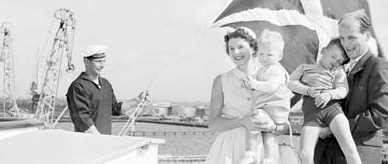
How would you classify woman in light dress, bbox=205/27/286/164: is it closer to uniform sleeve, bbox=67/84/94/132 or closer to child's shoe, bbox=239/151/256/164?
child's shoe, bbox=239/151/256/164

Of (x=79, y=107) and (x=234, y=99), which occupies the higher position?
(x=234, y=99)

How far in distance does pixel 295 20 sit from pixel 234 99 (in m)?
4.49

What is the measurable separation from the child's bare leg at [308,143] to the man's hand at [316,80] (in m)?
0.29

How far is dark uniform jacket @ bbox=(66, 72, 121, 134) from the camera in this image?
4.26 metres

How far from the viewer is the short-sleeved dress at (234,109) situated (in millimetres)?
3441

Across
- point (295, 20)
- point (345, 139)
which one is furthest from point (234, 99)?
point (295, 20)

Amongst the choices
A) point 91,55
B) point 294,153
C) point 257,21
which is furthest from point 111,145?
point 257,21

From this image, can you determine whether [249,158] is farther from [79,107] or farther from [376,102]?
[79,107]

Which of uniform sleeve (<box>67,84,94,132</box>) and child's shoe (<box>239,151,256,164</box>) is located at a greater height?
uniform sleeve (<box>67,84,94,132</box>)

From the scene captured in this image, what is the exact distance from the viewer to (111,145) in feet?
8.57

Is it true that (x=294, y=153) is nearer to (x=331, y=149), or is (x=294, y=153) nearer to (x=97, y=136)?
(x=331, y=149)

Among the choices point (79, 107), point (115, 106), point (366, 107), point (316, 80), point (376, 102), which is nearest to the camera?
point (376, 102)

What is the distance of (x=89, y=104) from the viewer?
4.37 meters

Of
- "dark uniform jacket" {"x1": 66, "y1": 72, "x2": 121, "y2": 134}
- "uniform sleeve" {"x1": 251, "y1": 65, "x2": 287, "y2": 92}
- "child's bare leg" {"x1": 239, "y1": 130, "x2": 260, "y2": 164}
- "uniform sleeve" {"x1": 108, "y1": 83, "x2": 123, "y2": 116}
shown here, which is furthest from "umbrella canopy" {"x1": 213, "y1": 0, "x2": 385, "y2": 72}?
"child's bare leg" {"x1": 239, "y1": 130, "x2": 260, "y2": 164}
